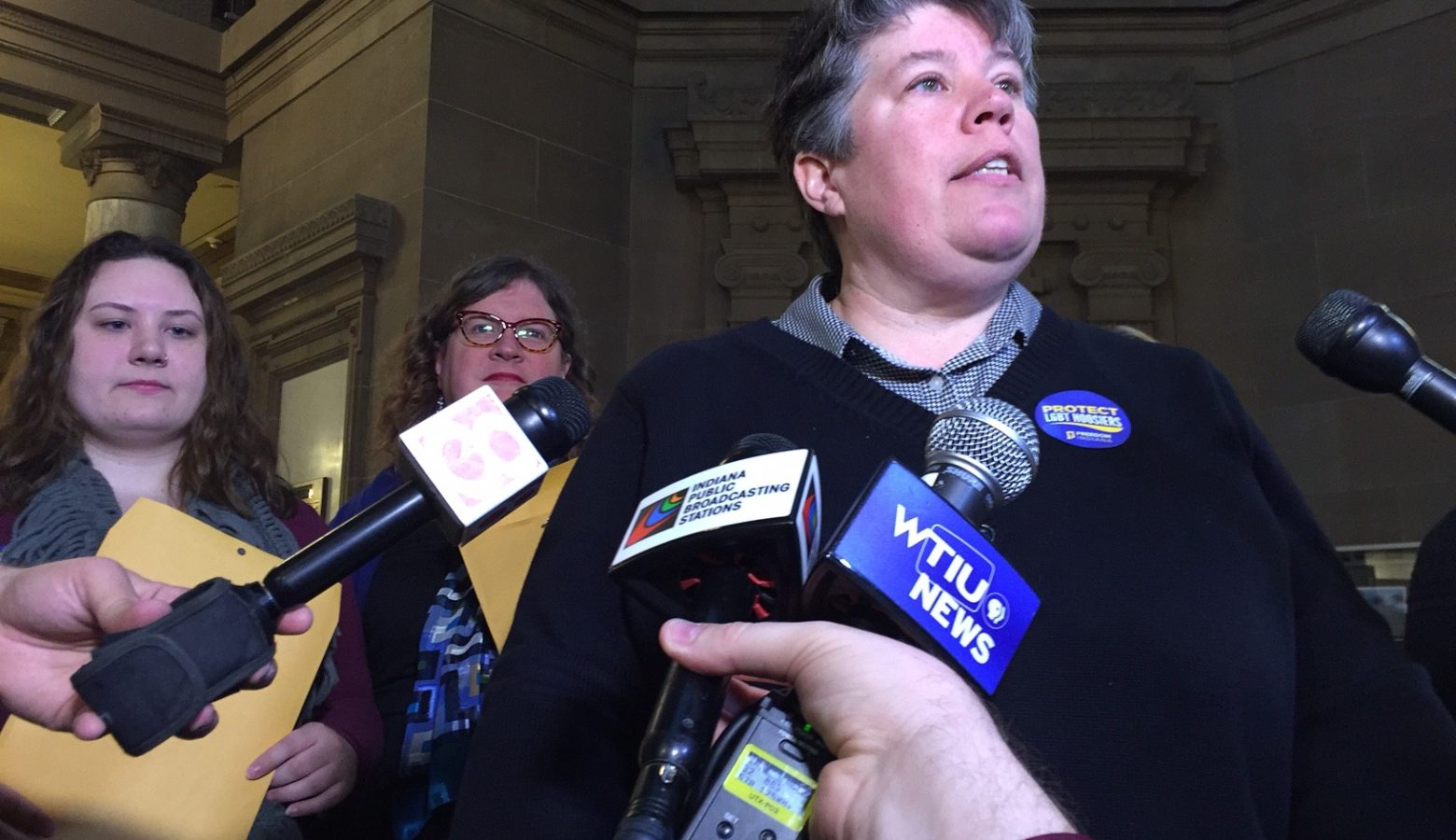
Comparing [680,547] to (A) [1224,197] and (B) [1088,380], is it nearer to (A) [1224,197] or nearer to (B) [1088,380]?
(B) [1088,380]

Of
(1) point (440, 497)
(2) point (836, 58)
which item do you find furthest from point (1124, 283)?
(1) point (440, 497)

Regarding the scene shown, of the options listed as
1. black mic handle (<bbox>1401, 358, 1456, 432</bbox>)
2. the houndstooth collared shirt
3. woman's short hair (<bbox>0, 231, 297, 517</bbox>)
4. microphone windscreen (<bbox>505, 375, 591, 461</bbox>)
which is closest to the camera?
microphone windscreen (<bbox>505, 375, 591, 461</bbox>)

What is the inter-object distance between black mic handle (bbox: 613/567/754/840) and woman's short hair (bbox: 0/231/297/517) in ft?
4.61

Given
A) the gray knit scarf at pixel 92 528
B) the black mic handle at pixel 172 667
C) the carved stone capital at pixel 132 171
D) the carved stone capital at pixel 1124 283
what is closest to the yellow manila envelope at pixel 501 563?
the gray knit scarf at pixel 92 528

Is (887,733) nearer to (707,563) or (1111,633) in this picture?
(707,563)

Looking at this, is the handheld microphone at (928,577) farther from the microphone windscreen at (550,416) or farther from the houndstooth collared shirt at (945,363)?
the houndstooth collared shirt at (945,363)

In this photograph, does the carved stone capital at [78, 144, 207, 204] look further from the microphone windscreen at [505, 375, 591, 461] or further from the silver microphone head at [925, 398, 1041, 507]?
the silver microphone head at [925, 398, 1041, 507]

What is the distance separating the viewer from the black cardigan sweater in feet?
3.52

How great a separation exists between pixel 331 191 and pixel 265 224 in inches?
29.5

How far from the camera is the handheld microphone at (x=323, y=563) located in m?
0.80

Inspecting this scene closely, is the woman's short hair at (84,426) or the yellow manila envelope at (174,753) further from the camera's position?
the woman's short hair at (84,426)

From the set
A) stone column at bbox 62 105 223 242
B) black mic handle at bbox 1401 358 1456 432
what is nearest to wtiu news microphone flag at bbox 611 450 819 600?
black mic handle at bbox 1401 358 1456 432

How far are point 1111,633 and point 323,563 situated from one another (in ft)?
2.28

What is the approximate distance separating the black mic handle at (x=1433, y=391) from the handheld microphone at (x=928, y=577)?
0.62 m
